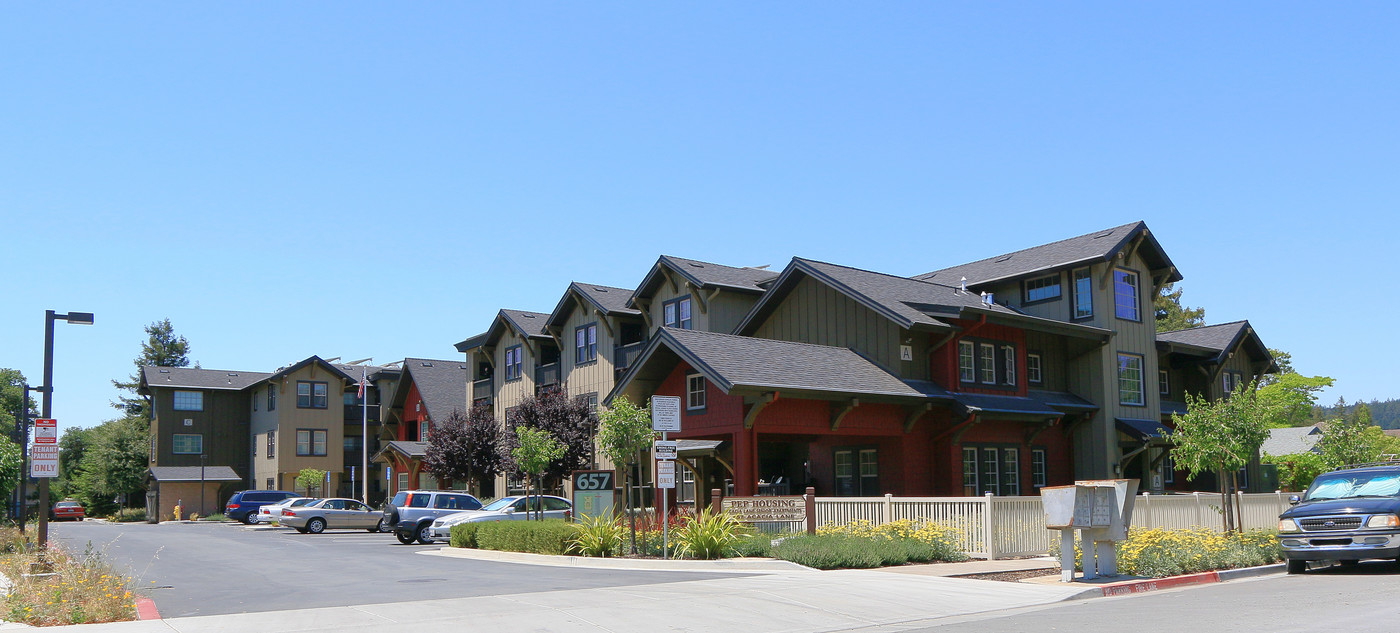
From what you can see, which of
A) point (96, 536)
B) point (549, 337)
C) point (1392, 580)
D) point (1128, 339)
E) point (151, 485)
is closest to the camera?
point (1392, 580)

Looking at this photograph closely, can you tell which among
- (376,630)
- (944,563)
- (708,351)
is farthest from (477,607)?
(708,351)

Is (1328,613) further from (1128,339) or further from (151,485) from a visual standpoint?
(151,485)

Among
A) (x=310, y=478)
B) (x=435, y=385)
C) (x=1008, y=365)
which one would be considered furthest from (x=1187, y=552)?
(x=310, y=478)

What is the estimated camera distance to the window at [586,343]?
40969mm

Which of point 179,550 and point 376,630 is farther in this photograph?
point 179,550

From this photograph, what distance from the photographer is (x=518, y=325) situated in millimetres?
44625

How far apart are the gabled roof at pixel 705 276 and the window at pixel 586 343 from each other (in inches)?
114

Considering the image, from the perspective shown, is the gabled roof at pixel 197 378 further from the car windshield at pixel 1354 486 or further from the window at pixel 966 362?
the car windshield at pixel 1354 486

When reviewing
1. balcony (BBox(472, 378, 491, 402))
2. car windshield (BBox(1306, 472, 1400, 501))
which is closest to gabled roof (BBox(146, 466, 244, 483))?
balcony (BBox(472, 378, 491, 402))

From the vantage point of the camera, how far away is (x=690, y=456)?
2773 cm

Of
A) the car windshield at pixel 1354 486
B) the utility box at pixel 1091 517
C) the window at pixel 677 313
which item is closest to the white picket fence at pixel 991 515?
the utility box at pixel 1091 517

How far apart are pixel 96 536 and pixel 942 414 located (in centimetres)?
2990

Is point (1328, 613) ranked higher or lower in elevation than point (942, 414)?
lower

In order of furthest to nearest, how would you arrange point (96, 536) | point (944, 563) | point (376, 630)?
point (96, 536)
point (944, 563)
point (376, 630)
